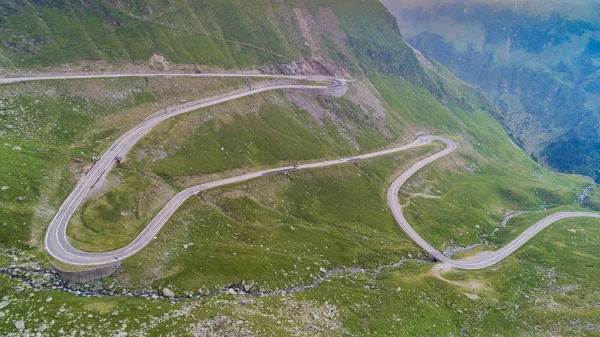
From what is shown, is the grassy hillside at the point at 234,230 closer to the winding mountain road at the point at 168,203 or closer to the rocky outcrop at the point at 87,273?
the rocky outcrop at the point at 87,273

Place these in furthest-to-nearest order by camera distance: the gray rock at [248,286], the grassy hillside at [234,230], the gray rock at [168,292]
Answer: the gray rock at [248,286] → the gray rock at [168,292] → the grassy hillside at [234,230]

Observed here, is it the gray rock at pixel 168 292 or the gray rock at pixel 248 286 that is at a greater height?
the gray rock at pixel 168 292

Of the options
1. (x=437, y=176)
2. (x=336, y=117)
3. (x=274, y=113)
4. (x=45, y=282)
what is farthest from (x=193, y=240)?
(x=437, y=176)

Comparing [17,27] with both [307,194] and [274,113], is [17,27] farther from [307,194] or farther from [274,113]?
[307,194]

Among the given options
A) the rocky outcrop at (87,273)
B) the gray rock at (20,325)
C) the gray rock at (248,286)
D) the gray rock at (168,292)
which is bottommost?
the gray rock at (248,286)

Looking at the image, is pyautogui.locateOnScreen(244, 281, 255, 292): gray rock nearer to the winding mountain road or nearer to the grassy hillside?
the grassy hillside

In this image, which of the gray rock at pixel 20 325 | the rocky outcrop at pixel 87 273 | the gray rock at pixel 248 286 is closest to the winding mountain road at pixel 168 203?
the rocky outcrop at pixel 87 273

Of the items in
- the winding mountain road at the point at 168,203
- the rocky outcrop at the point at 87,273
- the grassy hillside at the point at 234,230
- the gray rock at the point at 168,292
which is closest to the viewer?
the rocky outcrop at the point at 87,273
